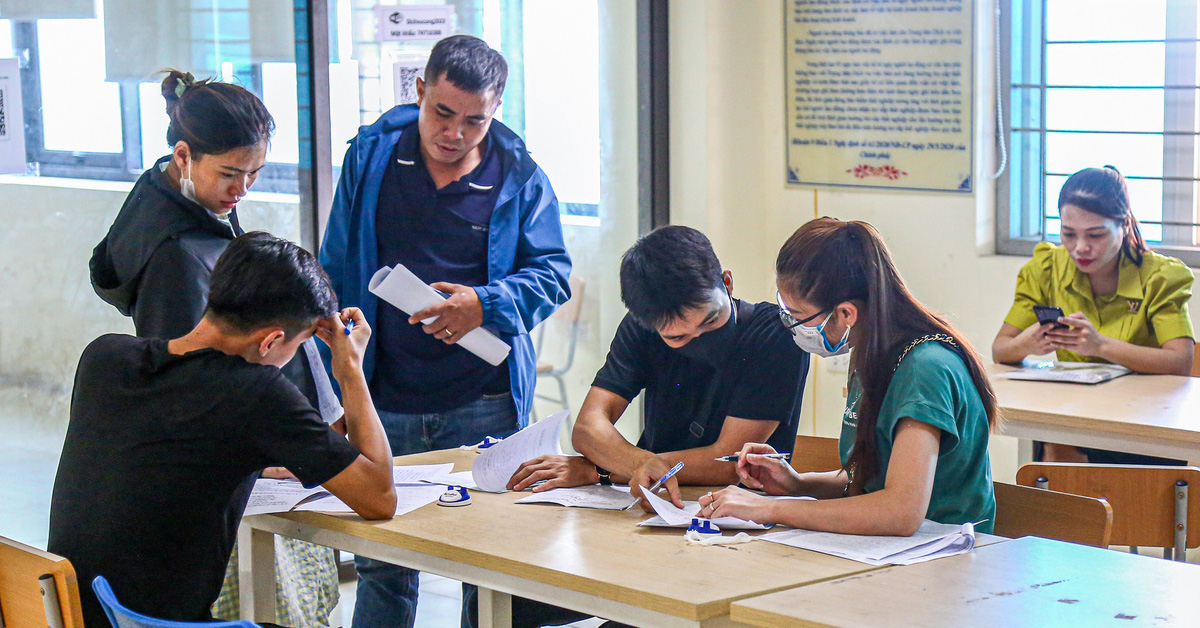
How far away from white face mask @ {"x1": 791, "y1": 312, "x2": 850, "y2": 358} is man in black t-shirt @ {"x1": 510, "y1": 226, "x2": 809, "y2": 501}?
0.60 feet

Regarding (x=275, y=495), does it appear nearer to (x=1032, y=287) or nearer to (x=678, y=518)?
(x=678, y=518)

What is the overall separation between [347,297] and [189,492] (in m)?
1.05

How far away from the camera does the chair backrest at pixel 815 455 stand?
8.48 feet

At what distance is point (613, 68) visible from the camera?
177 inches

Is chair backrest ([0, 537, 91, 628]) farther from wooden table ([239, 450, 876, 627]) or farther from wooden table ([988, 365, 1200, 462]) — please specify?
wooden table ([988, 365, 1200, 462])

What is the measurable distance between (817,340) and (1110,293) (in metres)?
1.84

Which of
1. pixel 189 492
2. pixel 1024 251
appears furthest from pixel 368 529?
pixel 1024 251

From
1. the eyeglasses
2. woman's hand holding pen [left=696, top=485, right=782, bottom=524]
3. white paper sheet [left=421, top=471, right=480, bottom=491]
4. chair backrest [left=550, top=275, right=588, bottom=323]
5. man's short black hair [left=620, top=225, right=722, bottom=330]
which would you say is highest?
man's short black hair [left=620, top=225, right=722, bottom=330]

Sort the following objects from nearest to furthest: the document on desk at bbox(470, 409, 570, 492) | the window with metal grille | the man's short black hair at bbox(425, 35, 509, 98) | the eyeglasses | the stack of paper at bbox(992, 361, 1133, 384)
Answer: the eyeglasses, the document on desk at bbox(470, 409, 570, 492), the man's short black hair at bbox(425, 35, 509, 98), the stack of paper at bbox(992, 361, 1133, 384), the window with metal grille

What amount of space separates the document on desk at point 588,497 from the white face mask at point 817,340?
426 millimetres

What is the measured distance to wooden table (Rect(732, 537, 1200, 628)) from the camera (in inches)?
60.9

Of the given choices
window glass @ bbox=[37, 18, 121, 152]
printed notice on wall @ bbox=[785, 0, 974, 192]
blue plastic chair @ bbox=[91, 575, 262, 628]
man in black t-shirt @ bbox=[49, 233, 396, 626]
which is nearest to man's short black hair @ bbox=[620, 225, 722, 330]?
man in black t-shirt @ bbox=[49, 233, 396, 626]

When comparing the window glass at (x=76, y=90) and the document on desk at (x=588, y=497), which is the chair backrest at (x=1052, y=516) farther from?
the window glass at (x=76, y=90)

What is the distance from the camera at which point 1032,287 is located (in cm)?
376
